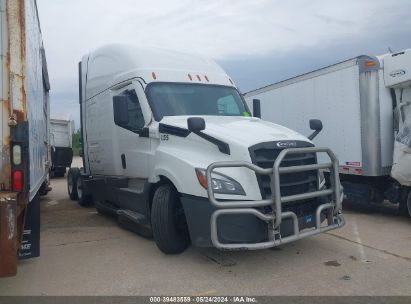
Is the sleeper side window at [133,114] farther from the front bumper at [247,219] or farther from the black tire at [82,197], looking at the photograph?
the black tire at [82,197]

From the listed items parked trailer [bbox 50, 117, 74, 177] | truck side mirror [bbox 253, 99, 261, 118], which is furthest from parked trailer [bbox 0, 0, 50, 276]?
parked trailer [bbox 50, 117, 74, 177]

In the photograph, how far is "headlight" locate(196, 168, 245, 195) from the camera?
4950 millimetres

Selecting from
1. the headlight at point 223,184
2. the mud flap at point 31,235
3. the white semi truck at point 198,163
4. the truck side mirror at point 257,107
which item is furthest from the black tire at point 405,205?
the mud flap at point 31,235

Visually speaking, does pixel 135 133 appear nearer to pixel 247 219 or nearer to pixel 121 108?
pixel 121 108

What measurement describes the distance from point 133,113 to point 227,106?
1.53m

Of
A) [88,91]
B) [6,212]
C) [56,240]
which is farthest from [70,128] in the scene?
[6,212]

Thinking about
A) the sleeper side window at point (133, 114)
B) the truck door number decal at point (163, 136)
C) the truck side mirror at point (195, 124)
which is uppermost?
the sleeper side window at point (133, 114)

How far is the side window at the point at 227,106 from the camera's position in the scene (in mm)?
6906

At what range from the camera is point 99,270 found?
17.6ft

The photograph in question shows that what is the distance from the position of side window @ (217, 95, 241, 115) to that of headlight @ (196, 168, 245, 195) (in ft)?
6.64

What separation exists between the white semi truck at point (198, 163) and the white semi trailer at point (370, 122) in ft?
6.67

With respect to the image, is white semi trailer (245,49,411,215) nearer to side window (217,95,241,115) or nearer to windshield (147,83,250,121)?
windshield (147,83,250,121)

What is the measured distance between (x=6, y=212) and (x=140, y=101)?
3278 millimetres

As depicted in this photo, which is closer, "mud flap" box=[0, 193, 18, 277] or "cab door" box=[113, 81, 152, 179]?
"mud flap" box=[0, 193, 18, 277]
